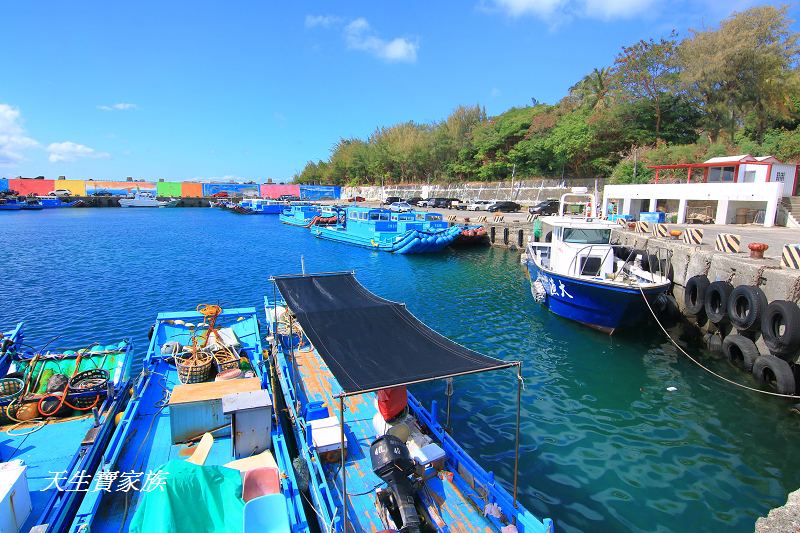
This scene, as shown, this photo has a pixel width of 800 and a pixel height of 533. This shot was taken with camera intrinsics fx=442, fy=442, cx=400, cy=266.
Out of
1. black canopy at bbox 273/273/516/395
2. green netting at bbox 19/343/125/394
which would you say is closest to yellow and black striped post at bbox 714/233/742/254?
black canopy at bbox 273/273/516/395

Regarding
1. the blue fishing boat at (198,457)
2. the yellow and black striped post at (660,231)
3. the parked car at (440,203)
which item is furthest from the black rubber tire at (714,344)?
the parked car at (440,203)

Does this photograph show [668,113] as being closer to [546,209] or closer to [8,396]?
[546,209]

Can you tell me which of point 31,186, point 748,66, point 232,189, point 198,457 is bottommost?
point 198,457

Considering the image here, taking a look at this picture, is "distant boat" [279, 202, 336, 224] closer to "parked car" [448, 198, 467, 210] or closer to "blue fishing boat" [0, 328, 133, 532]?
"parked car" [448, 198, 467, 210]

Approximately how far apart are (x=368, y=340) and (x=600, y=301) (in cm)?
1081

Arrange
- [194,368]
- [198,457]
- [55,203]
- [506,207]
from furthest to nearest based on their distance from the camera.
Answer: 1. [55,203]
2. [506,207]
3. [194,368]
4. [198,457]

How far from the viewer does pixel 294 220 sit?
63.8m

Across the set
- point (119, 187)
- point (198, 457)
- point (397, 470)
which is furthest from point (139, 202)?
point (397, 470)

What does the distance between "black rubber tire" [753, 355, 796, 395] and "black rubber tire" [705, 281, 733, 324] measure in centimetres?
241

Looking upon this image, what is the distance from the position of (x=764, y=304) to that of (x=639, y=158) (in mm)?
37784

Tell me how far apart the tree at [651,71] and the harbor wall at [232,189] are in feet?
338

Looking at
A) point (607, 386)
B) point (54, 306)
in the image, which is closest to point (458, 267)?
point (607, 386)

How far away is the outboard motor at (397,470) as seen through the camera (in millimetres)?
6125

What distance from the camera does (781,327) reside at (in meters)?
11.8
